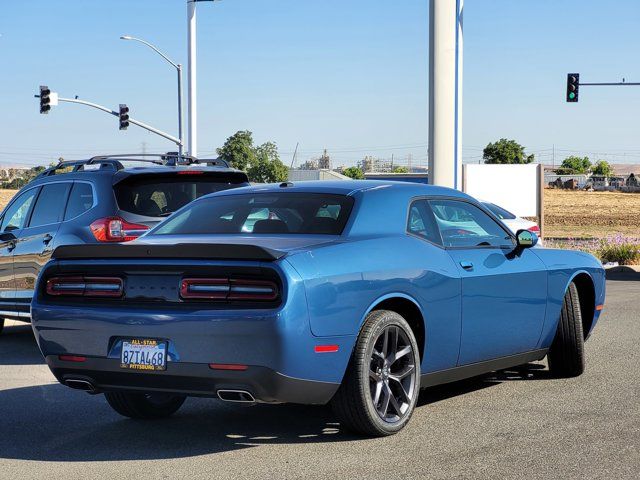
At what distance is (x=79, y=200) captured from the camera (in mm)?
11688

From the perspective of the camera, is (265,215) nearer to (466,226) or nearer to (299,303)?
(299,303)

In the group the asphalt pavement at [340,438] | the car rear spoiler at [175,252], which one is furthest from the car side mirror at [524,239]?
the car rear spoiler at [175,252]

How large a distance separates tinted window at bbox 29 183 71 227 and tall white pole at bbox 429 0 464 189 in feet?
49.8

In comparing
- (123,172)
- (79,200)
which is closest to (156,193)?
(123,172)

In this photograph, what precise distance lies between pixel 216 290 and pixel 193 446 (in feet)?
3.54

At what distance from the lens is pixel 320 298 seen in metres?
6.17

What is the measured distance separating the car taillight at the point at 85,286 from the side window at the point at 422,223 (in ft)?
6.59

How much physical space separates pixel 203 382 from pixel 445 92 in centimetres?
2132

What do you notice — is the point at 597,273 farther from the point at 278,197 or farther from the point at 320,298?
the point at 320,298

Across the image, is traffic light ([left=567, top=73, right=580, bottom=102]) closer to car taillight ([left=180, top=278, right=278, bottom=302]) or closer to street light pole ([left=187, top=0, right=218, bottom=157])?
street light pole ([left=187, top=0, right=218, bottom=157])

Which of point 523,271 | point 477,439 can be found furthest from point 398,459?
point 523,271

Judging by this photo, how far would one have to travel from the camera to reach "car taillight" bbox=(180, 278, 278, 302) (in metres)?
6.05

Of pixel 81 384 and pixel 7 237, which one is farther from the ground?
pixel 7 237

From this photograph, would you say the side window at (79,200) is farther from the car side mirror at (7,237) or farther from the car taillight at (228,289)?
the car taillight at (228,289)
